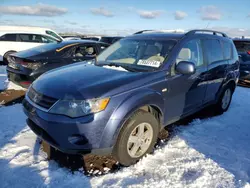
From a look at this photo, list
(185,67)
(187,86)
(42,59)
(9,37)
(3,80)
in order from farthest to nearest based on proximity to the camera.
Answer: (9,37) < (3,80) < (42,59) < (187,86) < (185,67)

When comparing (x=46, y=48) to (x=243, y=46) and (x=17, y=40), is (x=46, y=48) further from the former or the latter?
(x=243, y=46)

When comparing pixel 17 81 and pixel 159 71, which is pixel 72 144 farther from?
pixel 17 81

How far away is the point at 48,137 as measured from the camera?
2768mm

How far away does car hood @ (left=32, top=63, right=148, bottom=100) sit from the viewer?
2.64m

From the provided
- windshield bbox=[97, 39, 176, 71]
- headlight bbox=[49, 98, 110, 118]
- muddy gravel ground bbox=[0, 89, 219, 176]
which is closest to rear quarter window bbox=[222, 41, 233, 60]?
windshield bbox=[97, 39, 176, 71]

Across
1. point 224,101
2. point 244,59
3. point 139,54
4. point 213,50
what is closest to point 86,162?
point 139,54

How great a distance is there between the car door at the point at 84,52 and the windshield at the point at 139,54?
221 cm

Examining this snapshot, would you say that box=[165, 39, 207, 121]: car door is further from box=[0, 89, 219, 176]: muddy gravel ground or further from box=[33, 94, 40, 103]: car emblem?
box=[33, 94, 40, 103]: car emblem

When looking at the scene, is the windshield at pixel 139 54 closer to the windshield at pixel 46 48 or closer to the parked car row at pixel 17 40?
the windshield at pixel 46 48

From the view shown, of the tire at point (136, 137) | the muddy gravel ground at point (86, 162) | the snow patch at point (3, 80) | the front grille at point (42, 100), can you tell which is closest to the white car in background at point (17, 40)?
the snow patch at point (3, 80)

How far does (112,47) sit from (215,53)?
2060 millimetres

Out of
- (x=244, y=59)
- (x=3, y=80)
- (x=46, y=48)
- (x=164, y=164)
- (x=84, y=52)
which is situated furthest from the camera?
(x=244, y=59)

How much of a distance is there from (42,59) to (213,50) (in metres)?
4.00

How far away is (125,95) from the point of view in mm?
2742
